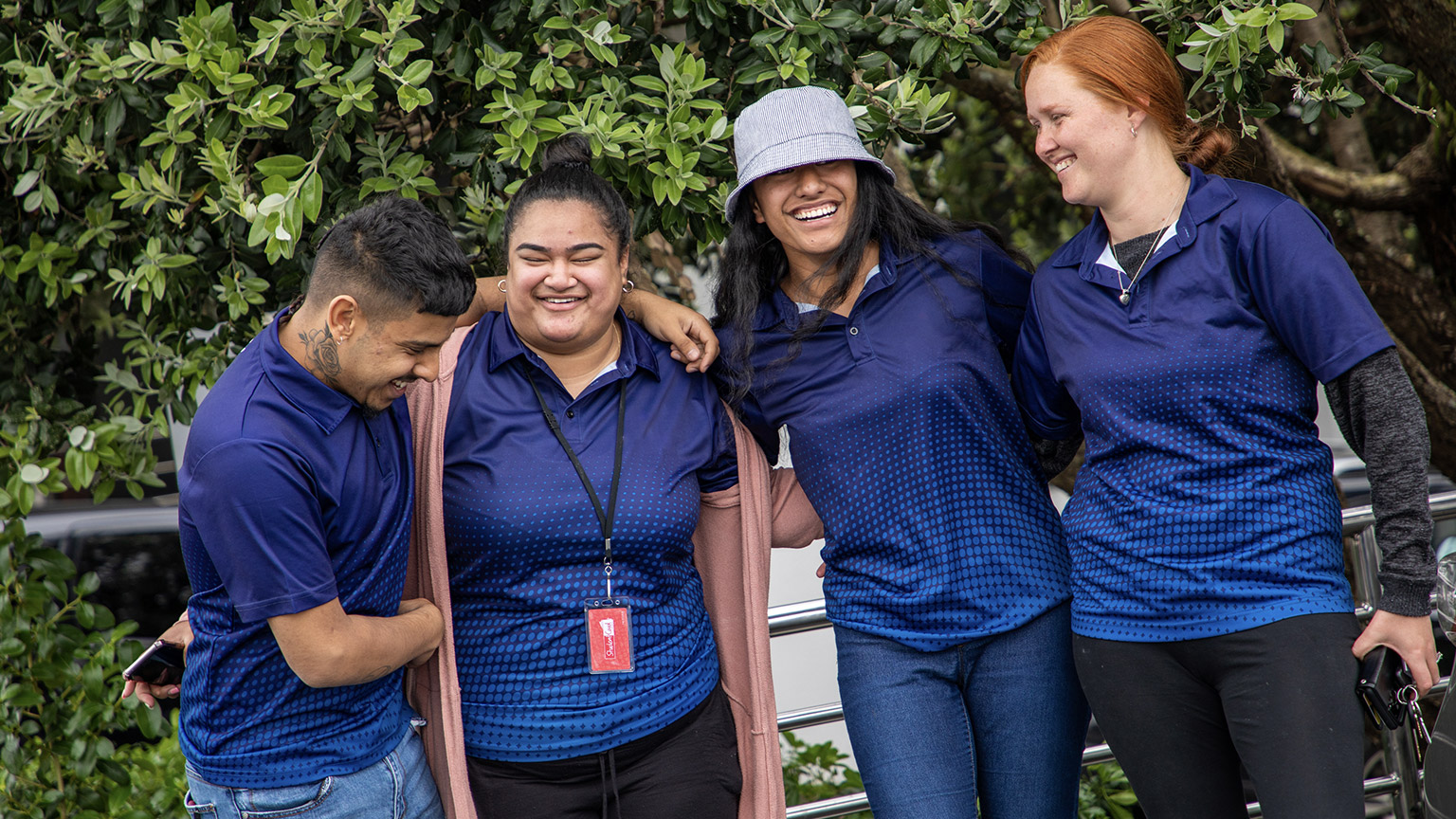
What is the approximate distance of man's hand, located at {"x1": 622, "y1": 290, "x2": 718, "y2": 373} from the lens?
8.03 feet

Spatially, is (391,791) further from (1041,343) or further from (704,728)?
(1041,343)

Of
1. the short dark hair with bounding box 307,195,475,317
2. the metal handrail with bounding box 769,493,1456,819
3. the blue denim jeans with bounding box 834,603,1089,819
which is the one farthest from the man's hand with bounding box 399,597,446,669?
the metal handrail with bounding box 769,493,1456,819

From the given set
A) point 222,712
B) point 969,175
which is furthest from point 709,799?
point 969,175

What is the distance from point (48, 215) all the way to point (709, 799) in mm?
2166

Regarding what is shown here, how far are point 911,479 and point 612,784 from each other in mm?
803

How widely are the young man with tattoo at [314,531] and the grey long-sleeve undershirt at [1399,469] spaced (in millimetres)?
1523

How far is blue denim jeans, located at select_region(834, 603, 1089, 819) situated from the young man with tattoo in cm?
92

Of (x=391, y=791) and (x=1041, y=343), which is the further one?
(x=1041, y=343)

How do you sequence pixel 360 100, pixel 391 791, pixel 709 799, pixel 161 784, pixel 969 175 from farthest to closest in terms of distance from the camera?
1. pixel 969 175
2. pixel 161 784
3. pixel 360 100
4. pixel 709 799
5. pixel 391 791

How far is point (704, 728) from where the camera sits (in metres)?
2.32

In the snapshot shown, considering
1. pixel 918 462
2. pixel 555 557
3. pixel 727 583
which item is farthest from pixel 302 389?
pixel 918 462

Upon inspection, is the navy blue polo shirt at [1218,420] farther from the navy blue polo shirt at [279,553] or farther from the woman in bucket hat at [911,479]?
the navy blue polo shirt at [279,553]

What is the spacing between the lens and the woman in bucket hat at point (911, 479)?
2281 mm

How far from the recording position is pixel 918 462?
2305 millimetres
